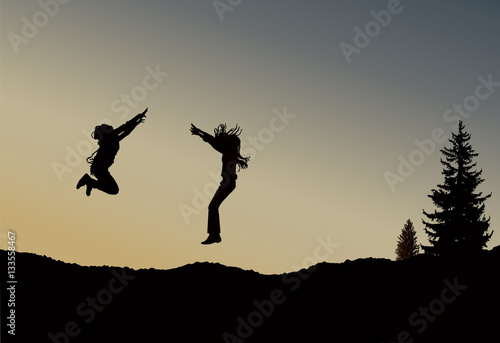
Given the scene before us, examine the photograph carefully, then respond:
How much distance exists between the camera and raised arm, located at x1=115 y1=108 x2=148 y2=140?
14336 mm

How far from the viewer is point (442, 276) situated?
12.5 meters

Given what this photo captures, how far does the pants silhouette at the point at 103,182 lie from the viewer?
Result: 14.8 meters

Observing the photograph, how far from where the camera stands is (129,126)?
14414mm

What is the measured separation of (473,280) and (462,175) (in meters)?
26.2

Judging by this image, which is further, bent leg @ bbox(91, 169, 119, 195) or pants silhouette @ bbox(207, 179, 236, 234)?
bent leg @ bbox(91, 169, 119, 195)

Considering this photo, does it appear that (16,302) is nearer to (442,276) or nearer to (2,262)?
(2,262)

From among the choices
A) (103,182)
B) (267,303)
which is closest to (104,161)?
(103,182)

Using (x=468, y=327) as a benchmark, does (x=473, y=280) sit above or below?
above

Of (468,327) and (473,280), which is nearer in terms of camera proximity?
(468,327)

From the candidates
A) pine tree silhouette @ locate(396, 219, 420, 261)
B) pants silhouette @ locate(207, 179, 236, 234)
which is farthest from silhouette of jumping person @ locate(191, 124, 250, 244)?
pine tree silhouette @ locate(396, 219, 420, 261)

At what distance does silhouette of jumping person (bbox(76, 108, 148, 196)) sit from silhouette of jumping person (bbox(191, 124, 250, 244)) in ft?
7.64

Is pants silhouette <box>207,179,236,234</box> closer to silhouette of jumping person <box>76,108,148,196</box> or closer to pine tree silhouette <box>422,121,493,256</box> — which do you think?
silhouette of jumping person <box>76,108,148,196</box>

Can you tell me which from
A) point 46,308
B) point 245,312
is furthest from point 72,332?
point 245,312

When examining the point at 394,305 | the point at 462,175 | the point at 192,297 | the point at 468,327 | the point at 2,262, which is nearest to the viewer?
the point at 468,327
